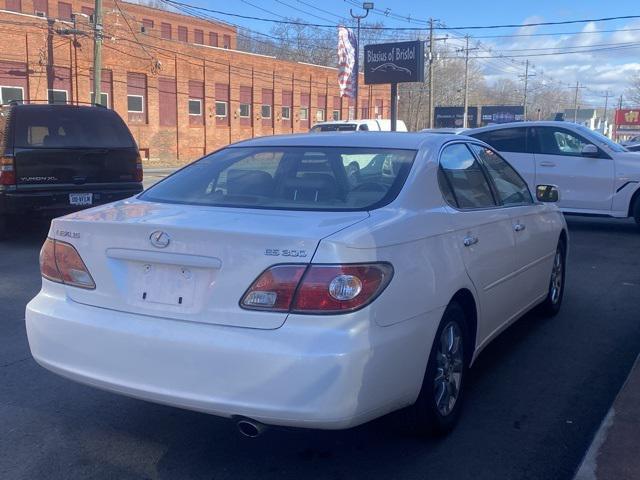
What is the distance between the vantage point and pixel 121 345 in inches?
124

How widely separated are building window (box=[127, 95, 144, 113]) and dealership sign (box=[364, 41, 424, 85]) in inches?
504

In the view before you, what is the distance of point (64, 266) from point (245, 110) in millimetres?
40762

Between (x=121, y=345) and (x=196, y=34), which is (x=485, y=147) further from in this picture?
(x=196, y=34)

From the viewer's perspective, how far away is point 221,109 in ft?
137

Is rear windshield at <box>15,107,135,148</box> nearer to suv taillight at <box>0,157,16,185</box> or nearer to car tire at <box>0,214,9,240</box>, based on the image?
suv taillight at <box>0,157,16,185</box>

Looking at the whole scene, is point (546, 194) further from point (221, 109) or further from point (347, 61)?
point (221, 109)

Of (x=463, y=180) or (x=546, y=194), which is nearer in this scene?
(x=463, y=180)

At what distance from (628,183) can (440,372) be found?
28.5ft

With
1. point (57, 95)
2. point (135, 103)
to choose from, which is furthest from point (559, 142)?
point (135, 103)

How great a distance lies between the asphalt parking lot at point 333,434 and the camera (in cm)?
338

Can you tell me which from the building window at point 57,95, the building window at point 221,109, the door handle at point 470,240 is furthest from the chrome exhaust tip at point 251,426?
the building window at point 221,109

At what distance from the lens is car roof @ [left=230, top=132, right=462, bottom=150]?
13.8ft

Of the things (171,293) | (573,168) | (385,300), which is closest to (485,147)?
(385,300)

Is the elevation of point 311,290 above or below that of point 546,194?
below
